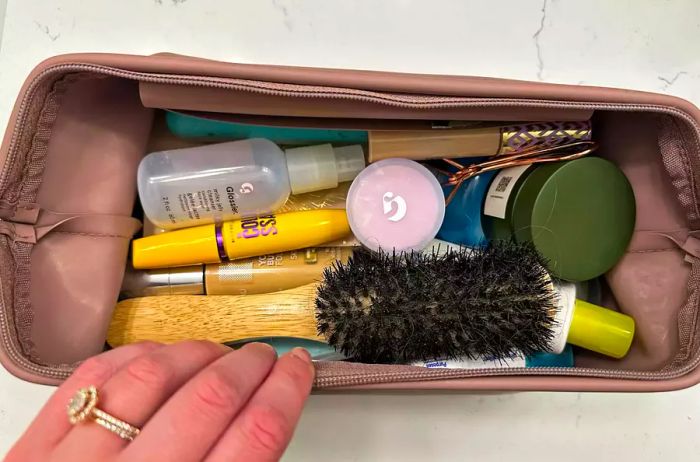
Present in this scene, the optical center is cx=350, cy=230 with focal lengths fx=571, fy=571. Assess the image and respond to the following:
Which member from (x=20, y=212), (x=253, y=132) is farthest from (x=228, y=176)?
(x=20, y=212)

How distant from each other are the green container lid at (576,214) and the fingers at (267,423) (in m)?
0.23

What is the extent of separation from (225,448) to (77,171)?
272 mm

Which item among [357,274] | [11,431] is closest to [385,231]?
[357,274]

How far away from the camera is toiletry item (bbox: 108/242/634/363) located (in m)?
0.44

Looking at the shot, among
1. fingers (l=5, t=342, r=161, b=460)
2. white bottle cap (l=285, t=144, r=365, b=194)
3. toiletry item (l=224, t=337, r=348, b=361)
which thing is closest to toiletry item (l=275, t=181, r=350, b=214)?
white bottle cap (l=285, t=144, r=365, b=194)

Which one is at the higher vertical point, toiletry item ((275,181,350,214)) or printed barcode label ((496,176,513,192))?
printed barcode label ((496,176,513,192))

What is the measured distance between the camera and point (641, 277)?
19.4 inches

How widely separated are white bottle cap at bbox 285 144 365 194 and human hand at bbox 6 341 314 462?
0.19m

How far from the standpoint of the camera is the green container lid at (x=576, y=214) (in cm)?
46

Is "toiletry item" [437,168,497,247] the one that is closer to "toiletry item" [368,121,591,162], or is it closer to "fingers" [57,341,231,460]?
"toiletry item" [368,121,591,162]

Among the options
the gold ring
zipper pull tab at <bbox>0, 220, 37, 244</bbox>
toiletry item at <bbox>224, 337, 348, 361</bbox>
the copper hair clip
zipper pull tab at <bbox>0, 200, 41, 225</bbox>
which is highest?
the copper hair clip

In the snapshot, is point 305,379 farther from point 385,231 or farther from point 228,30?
point 228,30

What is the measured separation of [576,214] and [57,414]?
394 mm

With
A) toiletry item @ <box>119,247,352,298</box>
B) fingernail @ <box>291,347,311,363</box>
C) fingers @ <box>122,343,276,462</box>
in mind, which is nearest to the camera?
fingers @ <box>122,343,276,462</box>
